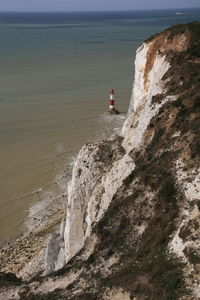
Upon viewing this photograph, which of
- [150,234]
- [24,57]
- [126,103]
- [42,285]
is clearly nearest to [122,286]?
[150,234]

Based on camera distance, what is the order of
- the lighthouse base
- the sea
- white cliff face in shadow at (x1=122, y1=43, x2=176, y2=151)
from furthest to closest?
1. the lighthouse base
2. the sea
3. white cliff face in shadow at (x1=122, y1=43, x2=176, y2=151)

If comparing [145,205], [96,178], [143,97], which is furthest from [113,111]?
A: [145,205]

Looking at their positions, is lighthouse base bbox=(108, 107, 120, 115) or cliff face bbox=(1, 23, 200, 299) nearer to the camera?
cliff face bbox=(1, 23, 200, 299)

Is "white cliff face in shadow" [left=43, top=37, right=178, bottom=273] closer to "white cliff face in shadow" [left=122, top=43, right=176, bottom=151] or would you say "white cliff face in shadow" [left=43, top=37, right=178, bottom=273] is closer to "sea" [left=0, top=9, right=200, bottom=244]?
"white cliff face in shadow" [left=122, top=43, right=176, bottom=151]

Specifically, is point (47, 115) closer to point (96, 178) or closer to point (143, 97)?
point (143, 97)

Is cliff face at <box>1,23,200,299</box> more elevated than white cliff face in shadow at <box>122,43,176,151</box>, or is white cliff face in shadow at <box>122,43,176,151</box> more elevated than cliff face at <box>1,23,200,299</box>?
white cliff face in shadow at <box>122,43,176,151</box>

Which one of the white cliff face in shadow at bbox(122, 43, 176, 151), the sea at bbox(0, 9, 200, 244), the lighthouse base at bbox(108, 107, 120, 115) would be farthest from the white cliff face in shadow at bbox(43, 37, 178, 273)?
the lighthouse base at bbox(108, 107, 120, 115)

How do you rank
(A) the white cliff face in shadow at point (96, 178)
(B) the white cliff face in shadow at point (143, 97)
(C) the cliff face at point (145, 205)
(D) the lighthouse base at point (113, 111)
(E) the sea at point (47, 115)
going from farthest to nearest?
1. (D) the lighthouse base at point (113, 111)
2. (E) the sea at point (47, 115)
3. (B) the white cliff face in shadow at point (143, 97)
4. (A) the white cliff face in shadow at point (96, 178)
5. (C) the cliff face at point (145, 205)

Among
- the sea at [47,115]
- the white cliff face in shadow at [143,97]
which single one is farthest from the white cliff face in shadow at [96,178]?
the sea at [47,115]

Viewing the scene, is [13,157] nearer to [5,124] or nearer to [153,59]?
[5,124]

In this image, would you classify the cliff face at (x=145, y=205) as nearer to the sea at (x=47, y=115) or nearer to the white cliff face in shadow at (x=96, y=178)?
the white cliff face in shadow at (x=96, y=178)
